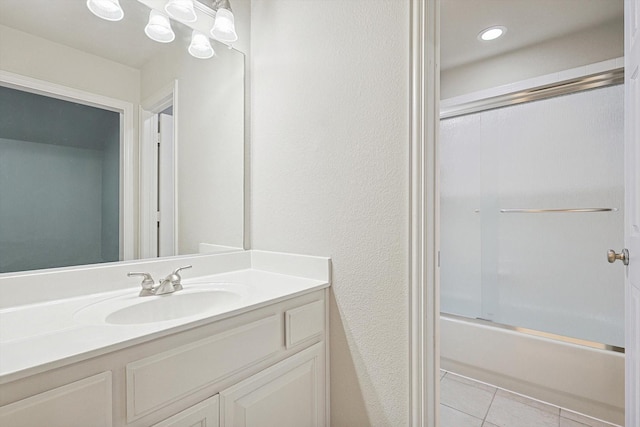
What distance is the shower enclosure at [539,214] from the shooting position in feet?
6.29

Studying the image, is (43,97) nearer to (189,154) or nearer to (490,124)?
(189,154)

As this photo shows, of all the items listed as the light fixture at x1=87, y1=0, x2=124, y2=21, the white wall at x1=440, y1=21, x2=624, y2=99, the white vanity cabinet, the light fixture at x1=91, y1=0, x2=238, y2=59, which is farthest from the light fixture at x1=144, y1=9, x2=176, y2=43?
the white wall at x1=440, y1=21, x2=624, y2=99

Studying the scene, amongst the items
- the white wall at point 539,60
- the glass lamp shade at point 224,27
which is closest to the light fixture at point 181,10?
the glass lamp shade at point 224,27

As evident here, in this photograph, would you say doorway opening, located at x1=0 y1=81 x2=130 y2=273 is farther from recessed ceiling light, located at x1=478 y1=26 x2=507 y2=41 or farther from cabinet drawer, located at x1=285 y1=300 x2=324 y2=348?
recessed ceiling light, located at x1=478 y1=26 x2=507 y2=41

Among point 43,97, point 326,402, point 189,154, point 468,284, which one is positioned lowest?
point 326,402

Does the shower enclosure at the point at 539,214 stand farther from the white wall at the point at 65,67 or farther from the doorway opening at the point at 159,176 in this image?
the white wall at the point at 65,67

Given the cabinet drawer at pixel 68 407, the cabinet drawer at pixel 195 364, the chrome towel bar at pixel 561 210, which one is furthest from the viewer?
the chrome towel bar at pixel 561 210

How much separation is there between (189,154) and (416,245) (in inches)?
42.3

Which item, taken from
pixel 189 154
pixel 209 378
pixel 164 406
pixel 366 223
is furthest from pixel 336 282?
pixel 189 154

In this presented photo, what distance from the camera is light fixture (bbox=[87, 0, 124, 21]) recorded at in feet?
3.67

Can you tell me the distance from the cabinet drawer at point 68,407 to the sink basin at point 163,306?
0.75 feet

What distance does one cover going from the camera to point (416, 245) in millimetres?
1102

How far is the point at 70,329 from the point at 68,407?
0.68ft

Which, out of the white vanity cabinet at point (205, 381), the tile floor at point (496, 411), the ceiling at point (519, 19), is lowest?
the tile floor at point (496, 411)
